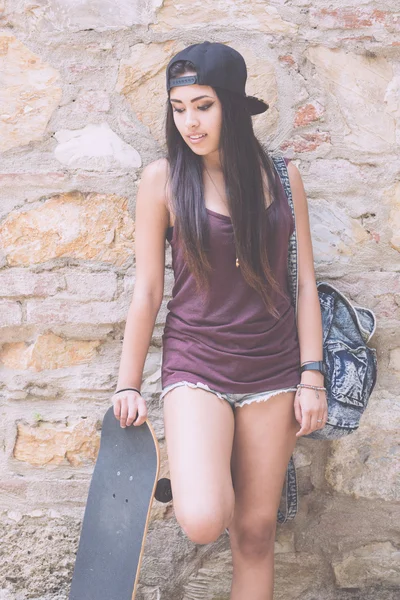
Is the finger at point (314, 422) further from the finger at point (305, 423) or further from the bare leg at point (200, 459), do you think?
the bare leg at point (200, 459)

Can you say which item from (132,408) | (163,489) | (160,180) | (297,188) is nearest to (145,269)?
(160,180)

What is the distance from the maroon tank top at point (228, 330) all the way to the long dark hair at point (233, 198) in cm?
3

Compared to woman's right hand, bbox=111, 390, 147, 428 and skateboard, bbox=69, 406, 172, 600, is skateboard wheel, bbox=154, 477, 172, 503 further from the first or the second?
woman's right hand, bbox=111, 390, 147, 428

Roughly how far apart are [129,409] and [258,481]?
0.43m

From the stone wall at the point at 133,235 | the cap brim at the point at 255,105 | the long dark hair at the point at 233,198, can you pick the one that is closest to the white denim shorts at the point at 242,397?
the long dark hair at the point at 233,198

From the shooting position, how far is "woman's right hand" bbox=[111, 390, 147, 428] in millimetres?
2045

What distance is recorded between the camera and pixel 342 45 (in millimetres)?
2377

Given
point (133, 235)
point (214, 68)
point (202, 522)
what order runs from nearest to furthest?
point (202, 522)
point (214, 68)
point (133, 235)

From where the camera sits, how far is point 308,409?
2.06m

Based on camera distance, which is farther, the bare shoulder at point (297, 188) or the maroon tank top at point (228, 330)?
the bare shoulder at point (297, 188)

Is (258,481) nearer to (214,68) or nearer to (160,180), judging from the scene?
(160,180)

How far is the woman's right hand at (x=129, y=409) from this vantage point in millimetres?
2045

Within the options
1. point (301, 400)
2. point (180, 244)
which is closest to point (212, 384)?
point (301, 400)

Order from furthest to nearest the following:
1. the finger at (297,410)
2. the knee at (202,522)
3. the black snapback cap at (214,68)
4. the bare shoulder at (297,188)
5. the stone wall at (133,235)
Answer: the stone wall at (133,235) < the bare shoulder at (297,188) < the finger at (297,410) < the black snapback cap at (214,68) < the knee at (202,522)
